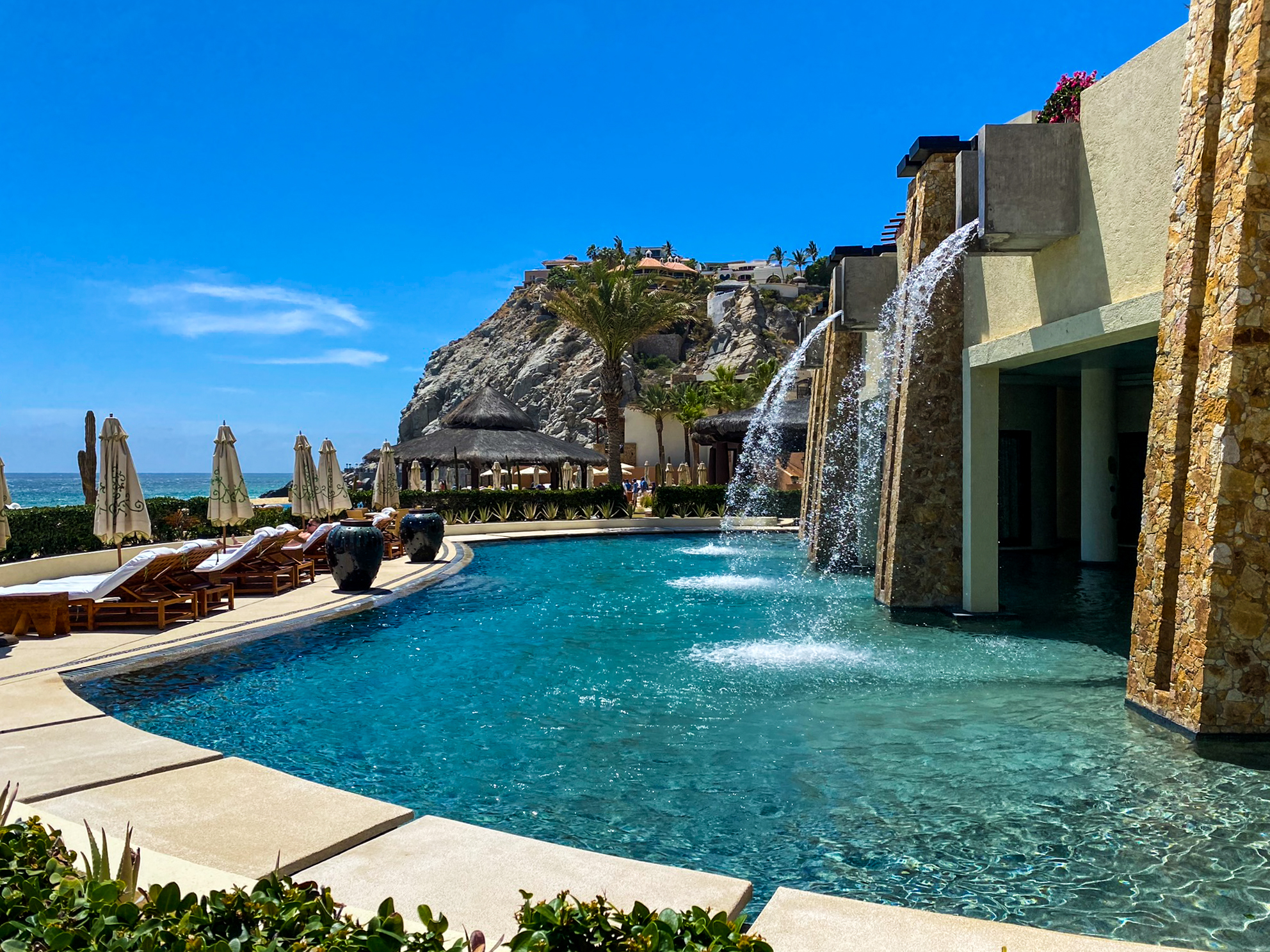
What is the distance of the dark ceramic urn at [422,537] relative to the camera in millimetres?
18734

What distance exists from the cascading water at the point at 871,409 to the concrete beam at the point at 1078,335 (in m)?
1.25

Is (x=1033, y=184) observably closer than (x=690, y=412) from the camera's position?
Yes

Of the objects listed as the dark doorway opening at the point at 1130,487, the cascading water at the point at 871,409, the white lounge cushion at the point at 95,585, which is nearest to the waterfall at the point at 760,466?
the cascading water at the point at 871,409

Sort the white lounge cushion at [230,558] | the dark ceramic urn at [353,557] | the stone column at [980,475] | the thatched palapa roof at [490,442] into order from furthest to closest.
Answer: the thatched palapa roof at [490,442], the dark ceramic urn at [353,557], the white lounge cushion at [230,558], the stone column at [980,475]

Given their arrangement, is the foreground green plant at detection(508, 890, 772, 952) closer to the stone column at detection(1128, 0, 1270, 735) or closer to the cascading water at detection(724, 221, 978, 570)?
the stone column at detection(1128, 0, 1270, 735)

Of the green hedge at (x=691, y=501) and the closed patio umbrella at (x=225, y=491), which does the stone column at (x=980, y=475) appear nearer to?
the closed patio umbrella at (x=225, y=491)

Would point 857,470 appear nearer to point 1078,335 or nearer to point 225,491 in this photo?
point 1078,335

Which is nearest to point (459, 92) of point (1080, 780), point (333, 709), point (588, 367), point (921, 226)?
point (921, 226)

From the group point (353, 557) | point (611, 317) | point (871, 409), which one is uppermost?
point (611, 317)

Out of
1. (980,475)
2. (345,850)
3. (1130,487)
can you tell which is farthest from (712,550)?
(345,850)

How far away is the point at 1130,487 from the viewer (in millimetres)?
19719

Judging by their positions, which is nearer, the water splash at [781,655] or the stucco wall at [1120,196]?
the stucco wall at [1120,196]

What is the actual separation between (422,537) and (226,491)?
14.4 ft

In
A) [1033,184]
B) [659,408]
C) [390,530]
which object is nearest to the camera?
[1033,184]
